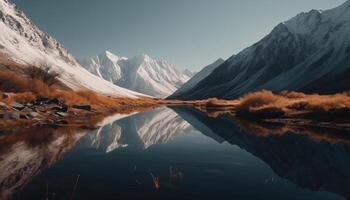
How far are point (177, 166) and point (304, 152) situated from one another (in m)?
11.9

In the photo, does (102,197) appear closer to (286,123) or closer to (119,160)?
(119,160)

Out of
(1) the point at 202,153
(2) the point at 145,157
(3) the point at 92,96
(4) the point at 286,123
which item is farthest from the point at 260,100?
(3) the point at 92,96

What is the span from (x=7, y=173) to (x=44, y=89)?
255 ft

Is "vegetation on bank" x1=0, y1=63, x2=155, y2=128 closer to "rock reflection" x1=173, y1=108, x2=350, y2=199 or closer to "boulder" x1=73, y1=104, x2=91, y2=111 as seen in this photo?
"boulder" x1=73, y1=104, x2=91, y2=111

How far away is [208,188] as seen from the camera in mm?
21016

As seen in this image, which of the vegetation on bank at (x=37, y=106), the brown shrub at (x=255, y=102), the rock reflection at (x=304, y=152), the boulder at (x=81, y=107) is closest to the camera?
the rock reflection at (x=304, y=152)

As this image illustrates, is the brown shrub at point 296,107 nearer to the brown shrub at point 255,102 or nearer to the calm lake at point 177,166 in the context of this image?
the brown shrub at point 255,102

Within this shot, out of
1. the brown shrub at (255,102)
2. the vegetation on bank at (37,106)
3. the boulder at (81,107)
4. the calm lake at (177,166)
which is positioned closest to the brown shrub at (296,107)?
the brown shrub at (255,102)

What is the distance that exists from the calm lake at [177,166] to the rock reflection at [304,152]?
5 cm

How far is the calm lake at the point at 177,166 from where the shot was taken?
19.8 meters

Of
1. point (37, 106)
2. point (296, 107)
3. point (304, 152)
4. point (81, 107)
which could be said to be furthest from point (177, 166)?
point (81, 107)

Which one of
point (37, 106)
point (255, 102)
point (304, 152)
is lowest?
point (304, 152)

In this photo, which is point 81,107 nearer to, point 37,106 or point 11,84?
point 37,106

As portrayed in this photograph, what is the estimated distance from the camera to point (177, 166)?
2822 centimetres
